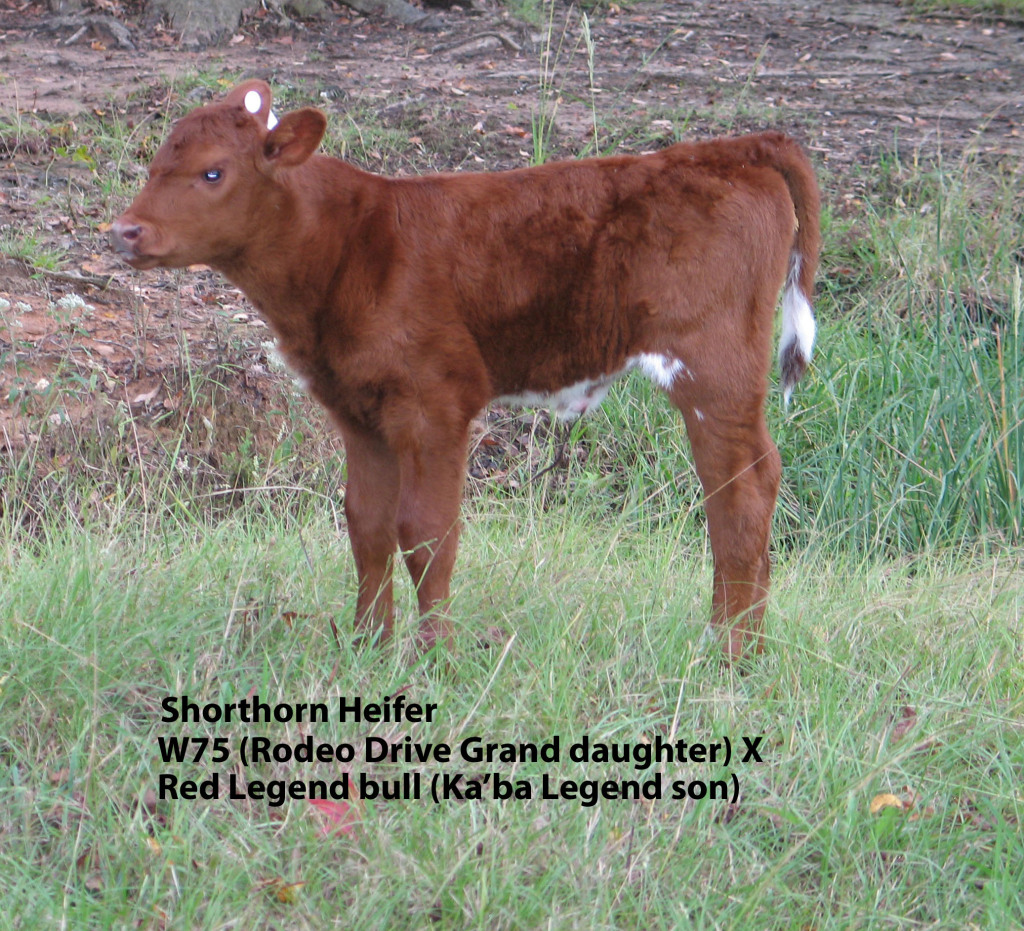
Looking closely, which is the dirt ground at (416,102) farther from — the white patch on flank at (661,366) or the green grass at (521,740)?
the white patch on flank at (661,366)

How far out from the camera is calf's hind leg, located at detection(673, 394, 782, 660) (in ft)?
11.1

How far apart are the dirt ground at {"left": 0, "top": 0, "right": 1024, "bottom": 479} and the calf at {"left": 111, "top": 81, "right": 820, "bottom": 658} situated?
217cm

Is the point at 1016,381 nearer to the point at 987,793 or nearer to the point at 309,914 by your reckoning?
the point at 987,793

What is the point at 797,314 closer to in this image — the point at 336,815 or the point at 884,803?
the point at 884,803

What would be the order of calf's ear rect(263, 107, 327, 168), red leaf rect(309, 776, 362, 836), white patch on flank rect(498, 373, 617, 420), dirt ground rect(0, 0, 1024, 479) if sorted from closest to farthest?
red leaf rect(309, 776, 362, 836), calf's ear rect(263, 107, 327, 168), white patch on flank rect(498, 373, 617, 420), dirt ground rect(0, 0, 1024, 479)

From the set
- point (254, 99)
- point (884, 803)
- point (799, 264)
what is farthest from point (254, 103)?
point (884, 803)

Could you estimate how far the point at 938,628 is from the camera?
153 inches

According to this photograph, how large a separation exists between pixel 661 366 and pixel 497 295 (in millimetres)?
505

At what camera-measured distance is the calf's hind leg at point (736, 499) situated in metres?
3.39

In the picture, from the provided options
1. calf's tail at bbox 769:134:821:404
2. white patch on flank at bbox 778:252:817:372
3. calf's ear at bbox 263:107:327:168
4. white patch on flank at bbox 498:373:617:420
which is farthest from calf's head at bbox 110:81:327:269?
white patch on flank at bbox 778:252:817:372

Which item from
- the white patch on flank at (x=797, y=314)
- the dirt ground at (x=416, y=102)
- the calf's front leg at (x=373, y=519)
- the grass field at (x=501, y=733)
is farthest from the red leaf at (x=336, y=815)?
the dirt ground at (x=416, y=102)

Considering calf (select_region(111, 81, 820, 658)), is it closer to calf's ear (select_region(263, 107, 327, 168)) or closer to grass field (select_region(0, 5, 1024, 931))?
calf's ear (select_region(263, 107, 327, 168))

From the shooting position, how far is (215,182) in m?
3.05

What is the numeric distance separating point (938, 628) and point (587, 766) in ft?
5.14
